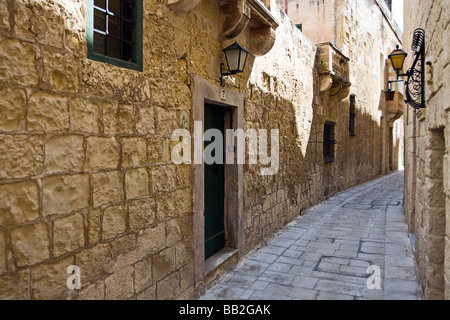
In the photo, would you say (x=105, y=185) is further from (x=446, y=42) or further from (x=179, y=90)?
(x=446, y=42)

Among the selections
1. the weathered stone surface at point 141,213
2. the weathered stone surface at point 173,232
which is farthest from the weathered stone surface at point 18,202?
the weathered stone surface at point 173,232

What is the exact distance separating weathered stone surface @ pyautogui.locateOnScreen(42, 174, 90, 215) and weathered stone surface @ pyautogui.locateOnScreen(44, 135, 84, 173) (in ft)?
0.20

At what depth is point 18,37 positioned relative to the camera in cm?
180

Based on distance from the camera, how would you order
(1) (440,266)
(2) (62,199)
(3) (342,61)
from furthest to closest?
(3) (342,61), (1) (440,266), (2) (62,199)

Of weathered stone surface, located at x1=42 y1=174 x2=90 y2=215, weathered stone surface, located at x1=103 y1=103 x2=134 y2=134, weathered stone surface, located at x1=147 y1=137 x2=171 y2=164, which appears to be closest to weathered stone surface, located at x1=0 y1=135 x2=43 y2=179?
weathered stone surface, located at x1=42 y1=174 x2=90 y2=215

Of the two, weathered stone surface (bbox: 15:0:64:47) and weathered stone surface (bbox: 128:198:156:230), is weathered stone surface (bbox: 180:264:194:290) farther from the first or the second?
weathered stone surface (bbox: 15:0:64:47)

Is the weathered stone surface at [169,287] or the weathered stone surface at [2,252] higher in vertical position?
the weathered stone surface at [2,252]

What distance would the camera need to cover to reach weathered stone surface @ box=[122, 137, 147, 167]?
2.57 meters

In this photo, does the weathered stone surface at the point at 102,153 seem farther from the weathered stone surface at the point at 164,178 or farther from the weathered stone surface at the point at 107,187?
the weathered stone surface at the point at 164,178

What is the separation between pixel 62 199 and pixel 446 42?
8.93 ft

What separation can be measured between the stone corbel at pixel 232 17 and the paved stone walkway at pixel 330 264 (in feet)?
9.87

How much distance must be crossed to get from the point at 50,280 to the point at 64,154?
0.77 metres

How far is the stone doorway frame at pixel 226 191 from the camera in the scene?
3.48 metres

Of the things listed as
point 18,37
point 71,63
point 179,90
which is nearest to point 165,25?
point 179,90
